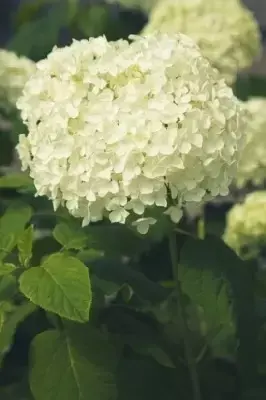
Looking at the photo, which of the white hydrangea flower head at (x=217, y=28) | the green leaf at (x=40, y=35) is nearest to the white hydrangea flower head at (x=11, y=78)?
the white hydrangea flower head at (x=217, y=28)

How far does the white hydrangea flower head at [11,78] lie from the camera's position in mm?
937

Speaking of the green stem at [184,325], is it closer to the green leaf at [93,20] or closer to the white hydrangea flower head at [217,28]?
the white hydrangea flower head at [217,28]

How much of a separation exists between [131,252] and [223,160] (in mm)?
170

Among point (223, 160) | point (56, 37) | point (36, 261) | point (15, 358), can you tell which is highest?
point (56, 37)

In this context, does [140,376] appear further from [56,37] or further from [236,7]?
[56,37]

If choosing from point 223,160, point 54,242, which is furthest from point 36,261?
point 223,160

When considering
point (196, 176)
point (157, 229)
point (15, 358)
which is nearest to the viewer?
point (196, 176)

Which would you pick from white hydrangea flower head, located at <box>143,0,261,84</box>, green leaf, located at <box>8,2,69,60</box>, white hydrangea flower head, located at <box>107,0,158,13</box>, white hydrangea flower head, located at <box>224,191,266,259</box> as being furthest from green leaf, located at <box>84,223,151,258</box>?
white hydrangea flower head, located at <box>107,0,158,13</box>

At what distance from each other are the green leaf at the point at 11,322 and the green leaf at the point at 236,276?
133 millimetres

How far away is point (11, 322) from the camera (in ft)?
2.18

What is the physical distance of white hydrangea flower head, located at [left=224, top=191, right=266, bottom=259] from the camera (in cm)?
94

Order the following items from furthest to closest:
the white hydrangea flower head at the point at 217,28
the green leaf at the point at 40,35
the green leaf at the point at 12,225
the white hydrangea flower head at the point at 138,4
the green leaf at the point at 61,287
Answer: the white hydrangea flower head at the point at 138,4
the green leaf at the point at 40,35
the white hydrangea flower head at the point at 217,28
the green leaf at the point at 12,225
the green leaf at the point at 61,287

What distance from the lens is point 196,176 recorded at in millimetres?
604

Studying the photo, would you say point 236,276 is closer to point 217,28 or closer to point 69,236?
point 69,236
